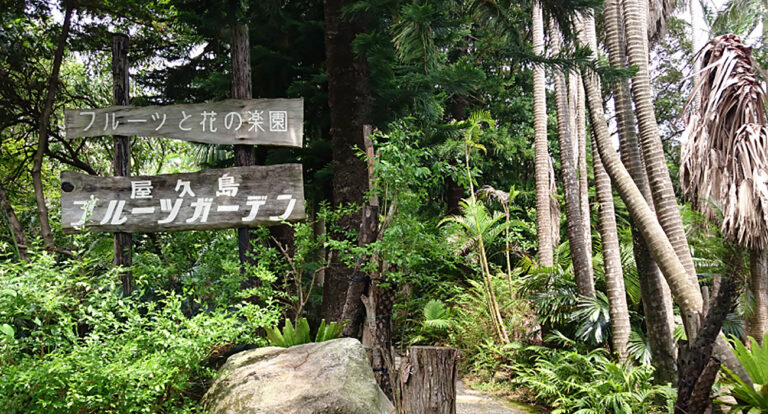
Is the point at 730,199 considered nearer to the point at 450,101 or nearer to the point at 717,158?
the point at 717,158

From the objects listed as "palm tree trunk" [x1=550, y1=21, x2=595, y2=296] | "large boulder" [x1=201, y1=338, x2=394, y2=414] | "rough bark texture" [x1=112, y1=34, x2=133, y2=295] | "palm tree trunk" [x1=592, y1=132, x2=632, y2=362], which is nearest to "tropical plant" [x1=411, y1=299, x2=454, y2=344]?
"palm tree trunk" [x1=550, y1=21, x2=595, y2=296]

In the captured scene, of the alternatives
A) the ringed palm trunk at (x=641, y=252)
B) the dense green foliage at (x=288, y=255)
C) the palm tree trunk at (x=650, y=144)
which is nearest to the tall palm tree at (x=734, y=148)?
the palm tree trunk at (x=650, y=144)

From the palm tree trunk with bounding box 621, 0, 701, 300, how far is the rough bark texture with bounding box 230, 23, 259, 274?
13.9 ft

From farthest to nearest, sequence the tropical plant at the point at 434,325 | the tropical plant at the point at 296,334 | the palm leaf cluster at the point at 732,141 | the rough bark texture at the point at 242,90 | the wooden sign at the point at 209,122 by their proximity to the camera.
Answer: the tropical plant at the point at 434,325
the palm leaf cluster at the point at 732,141
the rough bark texture at the point at 242,90
the wooden sign at the point at 209,122
the tropical plant at the point at 296,334

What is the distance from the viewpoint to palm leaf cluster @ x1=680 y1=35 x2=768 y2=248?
19.3 feet

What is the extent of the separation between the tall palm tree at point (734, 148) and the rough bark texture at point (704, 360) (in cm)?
285

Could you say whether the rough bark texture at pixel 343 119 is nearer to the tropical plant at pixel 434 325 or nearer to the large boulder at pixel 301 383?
the large boulder at pixel 301 383

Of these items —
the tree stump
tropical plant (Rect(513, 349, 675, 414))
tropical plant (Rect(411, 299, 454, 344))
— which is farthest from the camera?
tropical plant (Rect(411, 299, 454, 344))

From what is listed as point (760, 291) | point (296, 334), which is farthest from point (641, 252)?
point (296, 334)

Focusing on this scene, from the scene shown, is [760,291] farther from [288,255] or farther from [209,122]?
[209,122]

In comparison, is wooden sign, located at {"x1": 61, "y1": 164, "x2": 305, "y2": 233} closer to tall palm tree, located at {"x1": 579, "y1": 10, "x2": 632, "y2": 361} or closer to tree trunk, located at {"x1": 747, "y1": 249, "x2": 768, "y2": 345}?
tall palm tree, located at {"x1": 579, "y1": 10, "x2": 632, "y2": 361}

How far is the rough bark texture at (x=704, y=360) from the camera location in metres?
3.59

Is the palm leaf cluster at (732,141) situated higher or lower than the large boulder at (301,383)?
higher

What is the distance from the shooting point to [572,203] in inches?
316
